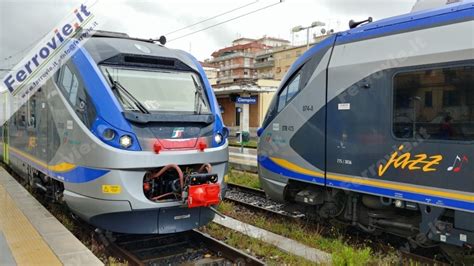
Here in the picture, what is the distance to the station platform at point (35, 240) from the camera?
453 cm

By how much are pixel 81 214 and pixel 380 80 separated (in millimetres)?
4469

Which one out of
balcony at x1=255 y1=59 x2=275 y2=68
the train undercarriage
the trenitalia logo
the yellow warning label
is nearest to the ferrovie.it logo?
the trenitalia logo

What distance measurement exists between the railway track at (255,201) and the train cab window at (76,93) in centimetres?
419

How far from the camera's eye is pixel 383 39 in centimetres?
569

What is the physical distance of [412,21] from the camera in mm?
5430

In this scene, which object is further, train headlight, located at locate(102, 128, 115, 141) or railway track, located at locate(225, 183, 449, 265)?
railway track, located at locate(225, 183, 449, 265)

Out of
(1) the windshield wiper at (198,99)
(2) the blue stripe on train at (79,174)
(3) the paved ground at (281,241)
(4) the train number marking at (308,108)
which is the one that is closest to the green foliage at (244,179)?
(3) the paved ground at (281,241)

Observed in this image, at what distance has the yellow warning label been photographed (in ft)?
17.2

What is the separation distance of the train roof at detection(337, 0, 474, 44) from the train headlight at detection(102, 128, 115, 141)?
3577 millimetres

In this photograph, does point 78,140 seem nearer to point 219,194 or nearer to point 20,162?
point 219,194

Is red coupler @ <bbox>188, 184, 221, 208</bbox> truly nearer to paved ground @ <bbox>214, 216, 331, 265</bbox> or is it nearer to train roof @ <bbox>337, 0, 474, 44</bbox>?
paved ground @ <bbox>214, 216, 331, 265</bbox>

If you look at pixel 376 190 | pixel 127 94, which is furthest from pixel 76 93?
pixel 376 190

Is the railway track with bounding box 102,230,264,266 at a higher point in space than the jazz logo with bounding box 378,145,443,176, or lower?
lower

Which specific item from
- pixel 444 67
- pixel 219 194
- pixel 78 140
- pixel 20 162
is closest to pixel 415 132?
pixel 444 67
